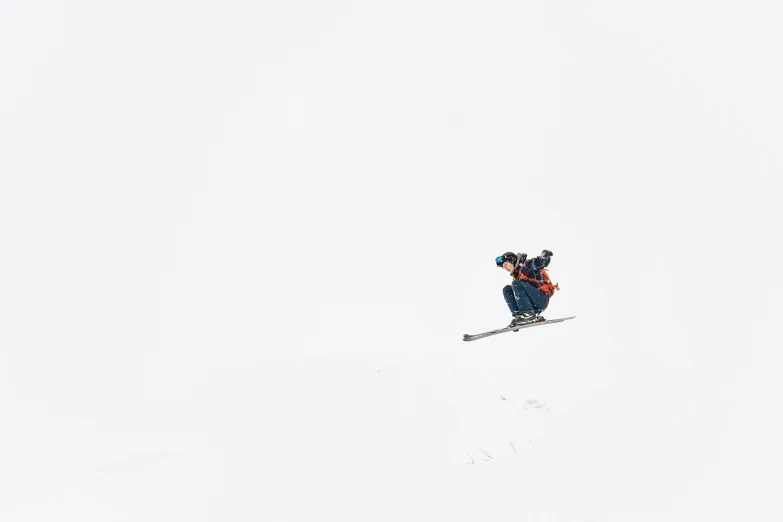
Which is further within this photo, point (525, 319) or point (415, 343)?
point (415, 343)

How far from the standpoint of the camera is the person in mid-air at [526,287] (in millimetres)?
11344

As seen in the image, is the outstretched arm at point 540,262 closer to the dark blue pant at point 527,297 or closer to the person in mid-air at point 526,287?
the person in mid-air at point 526,287

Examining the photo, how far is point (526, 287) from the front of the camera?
11344mm

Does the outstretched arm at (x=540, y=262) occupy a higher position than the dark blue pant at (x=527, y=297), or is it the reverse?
the outstretched arm at (x=540, y=262)

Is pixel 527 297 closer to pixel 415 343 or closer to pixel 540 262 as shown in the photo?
pixel 540 262

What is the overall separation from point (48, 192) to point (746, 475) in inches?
3696

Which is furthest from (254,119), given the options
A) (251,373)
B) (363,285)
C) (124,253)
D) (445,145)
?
(251,373)

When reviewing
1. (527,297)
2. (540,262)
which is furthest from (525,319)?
(540,262)

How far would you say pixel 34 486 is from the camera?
31.4 ft

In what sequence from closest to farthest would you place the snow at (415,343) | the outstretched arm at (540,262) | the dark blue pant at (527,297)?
the snow at (415,343), the outstretched arm at (540,262), the dark blue pant at (527,297)

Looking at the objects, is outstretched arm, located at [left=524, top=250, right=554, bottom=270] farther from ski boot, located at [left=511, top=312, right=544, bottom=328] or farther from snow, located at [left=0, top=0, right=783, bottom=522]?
snow, located at [left=0, top=0, right=783, bottom=522]

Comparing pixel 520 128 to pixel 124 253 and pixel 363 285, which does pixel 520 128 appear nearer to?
pixel 124 253

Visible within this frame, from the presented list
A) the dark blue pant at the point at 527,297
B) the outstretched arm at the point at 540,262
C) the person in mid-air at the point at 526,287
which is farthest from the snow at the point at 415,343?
the outstretched arm at the point at 540,262

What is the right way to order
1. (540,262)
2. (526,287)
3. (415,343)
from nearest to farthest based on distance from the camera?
(540,262), (526,287), (415,343)
